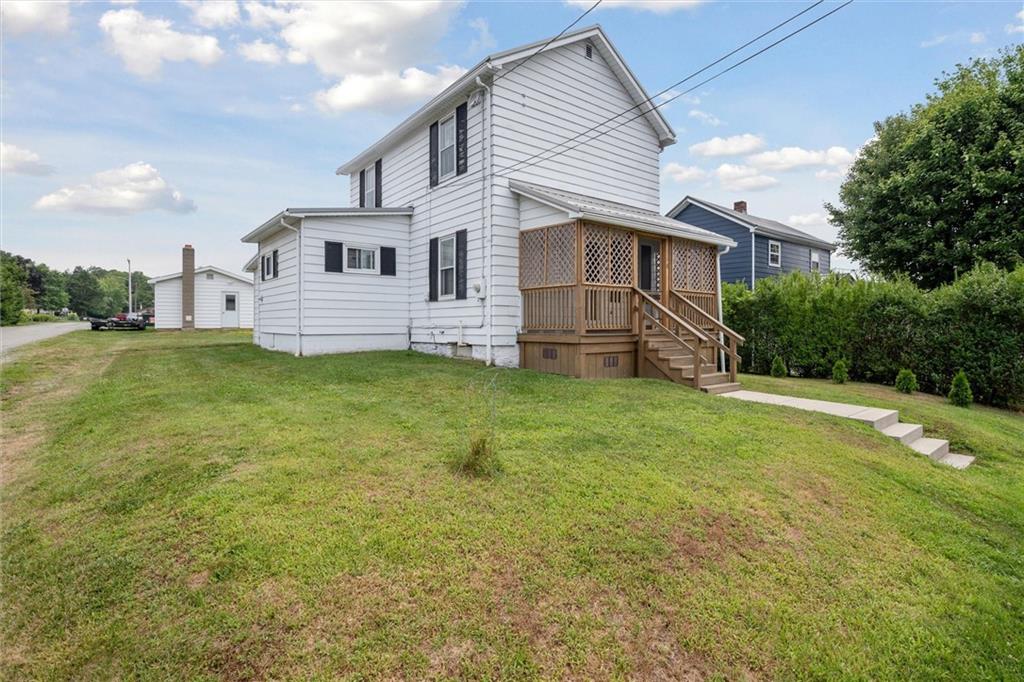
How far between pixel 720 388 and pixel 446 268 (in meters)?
6.68

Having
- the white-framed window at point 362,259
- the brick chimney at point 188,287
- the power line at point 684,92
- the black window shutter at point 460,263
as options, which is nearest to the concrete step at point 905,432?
the power line at point 684,92

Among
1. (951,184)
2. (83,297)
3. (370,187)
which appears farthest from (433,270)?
(83,297)

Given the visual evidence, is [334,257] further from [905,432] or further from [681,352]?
[905,432]

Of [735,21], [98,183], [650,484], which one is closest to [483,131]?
[735,21]

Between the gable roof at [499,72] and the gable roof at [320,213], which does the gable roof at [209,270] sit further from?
the gable roof at [499,72]

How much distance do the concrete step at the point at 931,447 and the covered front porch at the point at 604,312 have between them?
294 centimetres

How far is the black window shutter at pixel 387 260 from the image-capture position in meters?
13.2

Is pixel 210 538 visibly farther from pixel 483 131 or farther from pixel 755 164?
pixel 755 164

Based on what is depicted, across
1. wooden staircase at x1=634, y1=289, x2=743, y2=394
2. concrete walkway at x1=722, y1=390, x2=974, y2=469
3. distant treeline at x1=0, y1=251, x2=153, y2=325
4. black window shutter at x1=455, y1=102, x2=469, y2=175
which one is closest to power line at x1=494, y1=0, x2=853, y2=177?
black window shutter at x1=455, y1=102, x2=469, y2=175

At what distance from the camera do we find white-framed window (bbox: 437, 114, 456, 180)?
1195 centimetres

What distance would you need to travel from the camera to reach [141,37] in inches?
355

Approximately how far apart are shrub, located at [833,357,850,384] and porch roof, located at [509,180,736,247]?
12.2ft

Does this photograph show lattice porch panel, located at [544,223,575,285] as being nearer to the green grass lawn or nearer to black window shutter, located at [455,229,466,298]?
black window shutter, located at [455,229,466,298]

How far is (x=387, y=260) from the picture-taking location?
13.3m
